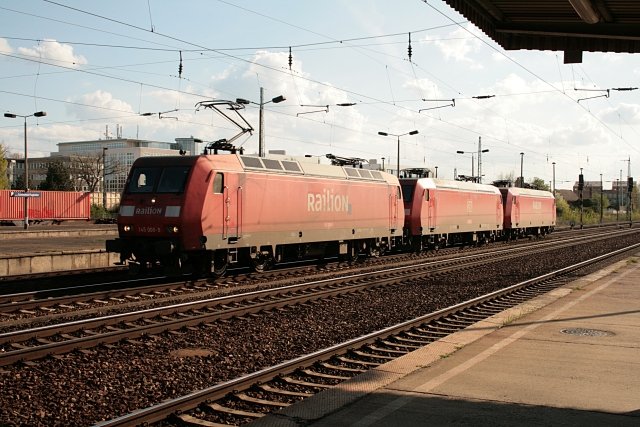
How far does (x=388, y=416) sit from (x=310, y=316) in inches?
271

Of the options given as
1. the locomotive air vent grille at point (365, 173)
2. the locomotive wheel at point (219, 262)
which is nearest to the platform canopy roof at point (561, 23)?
the locomotive wheel at point (219, 262)

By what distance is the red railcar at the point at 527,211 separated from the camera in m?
43.1

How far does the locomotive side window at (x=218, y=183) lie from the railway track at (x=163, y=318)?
2955 mm

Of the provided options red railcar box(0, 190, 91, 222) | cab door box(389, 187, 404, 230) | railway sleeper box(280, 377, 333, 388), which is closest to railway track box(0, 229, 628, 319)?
cab door box(389, 187, 404, 230)

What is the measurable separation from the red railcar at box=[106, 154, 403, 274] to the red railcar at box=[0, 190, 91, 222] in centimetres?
3449

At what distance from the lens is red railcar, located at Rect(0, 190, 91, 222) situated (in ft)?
→ 173

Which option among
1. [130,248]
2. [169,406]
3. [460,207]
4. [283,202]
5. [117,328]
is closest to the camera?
[169,406]

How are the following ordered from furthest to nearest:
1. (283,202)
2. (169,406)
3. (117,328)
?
1. (283,202)
2. (117,328)
3. (169,406)

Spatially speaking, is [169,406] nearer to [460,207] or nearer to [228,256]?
[228,256]

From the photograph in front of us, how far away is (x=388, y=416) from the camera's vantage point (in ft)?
20.0

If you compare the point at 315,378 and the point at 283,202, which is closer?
the point at 315,378

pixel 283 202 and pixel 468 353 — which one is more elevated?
pixel 283 202

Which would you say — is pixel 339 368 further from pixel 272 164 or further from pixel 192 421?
pixel 272 164

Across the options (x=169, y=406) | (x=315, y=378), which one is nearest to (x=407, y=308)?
(x=315, y=378)
